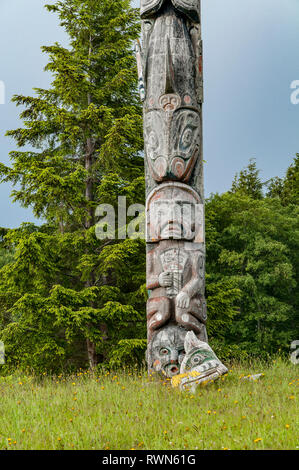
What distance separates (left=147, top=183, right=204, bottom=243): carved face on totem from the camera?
8039 millimetres

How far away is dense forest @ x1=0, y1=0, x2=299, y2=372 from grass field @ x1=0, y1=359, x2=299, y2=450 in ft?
16.5

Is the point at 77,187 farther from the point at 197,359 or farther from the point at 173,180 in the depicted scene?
the point at 197,359

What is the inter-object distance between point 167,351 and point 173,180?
2804 millimetres

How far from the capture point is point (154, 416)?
552 cm

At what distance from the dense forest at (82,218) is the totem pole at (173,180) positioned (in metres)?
4.45

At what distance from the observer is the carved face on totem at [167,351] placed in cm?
761

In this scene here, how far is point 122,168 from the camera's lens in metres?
15.3

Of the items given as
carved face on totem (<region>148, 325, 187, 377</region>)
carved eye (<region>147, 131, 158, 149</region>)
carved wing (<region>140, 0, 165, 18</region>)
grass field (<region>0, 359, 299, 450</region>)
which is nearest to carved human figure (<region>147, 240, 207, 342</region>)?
carved face on totem (<region>148, 325, 187, 377</region>)

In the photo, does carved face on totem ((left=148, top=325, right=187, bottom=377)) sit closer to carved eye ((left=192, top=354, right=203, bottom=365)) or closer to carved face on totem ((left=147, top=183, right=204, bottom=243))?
carved eye ((left=192, top=354, right=203, bottom=365))

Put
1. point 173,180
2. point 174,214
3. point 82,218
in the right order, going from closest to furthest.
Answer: point 174,214 < point 173,180 < point 82,218

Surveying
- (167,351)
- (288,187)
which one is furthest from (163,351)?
(288,187)

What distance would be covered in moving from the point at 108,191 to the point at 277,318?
39.1ft

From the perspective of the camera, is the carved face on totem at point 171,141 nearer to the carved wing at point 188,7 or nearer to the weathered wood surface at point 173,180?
the weathered wood surface at point 173,180

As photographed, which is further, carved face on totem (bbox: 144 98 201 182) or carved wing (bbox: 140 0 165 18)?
carved wing (bbox: 140 0 165 18)
